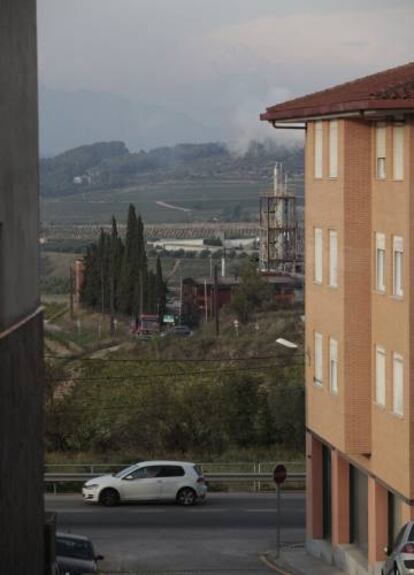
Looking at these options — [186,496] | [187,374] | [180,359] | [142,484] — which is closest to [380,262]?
[142,484]

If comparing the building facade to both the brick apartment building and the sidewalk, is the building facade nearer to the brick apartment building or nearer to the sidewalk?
the brick apartment building

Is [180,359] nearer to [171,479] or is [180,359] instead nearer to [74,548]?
[171,479]

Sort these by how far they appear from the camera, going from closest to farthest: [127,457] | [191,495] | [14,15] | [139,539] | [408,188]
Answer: [14,15] → [408,188] → [139,539] → [191,495] → [127,457]

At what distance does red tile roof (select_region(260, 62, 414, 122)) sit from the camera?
2709 centimetres

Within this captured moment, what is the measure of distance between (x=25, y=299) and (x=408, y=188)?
14.6 metres

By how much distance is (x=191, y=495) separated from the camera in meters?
41.8

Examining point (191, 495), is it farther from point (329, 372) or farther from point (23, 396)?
point (23, 396)

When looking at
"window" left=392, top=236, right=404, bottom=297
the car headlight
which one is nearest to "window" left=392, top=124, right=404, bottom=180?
"window" left=392, top=236, right=404, bottom=297

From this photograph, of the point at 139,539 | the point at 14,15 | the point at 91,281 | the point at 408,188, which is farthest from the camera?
the point at 91,281

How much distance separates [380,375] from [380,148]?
4.03 m

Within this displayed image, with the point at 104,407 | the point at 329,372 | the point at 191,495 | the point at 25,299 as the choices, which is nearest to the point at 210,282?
the point at 104,407

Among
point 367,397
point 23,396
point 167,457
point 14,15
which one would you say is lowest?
point 167,457

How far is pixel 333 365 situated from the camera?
1260 inches

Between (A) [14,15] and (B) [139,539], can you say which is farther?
(B) [139,539]
